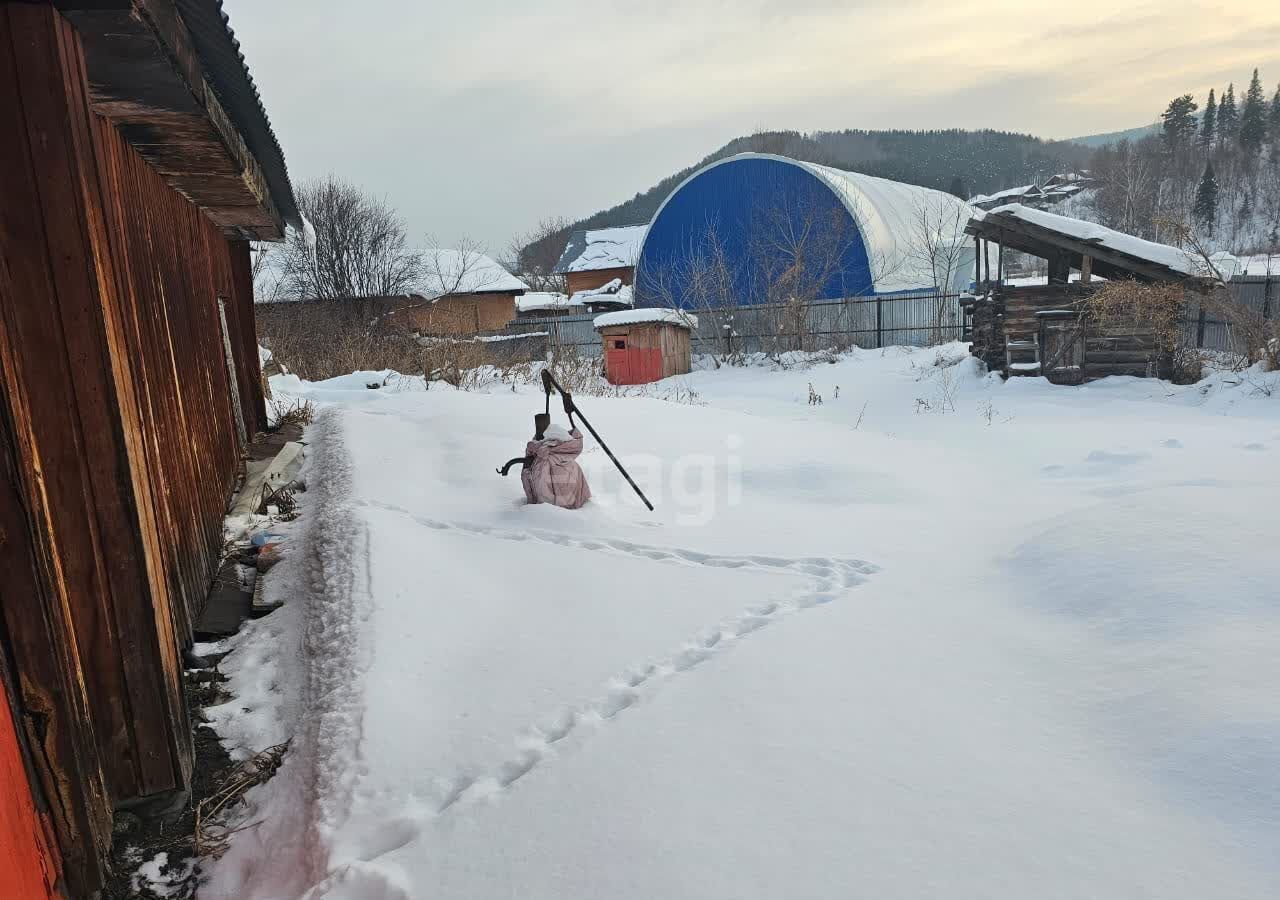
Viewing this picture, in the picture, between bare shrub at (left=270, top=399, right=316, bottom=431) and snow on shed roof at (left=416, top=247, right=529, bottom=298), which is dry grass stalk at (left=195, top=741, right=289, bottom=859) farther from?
snow on shed roof at (left=416, top=247, right=529, bottom=298)

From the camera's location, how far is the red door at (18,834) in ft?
5.47

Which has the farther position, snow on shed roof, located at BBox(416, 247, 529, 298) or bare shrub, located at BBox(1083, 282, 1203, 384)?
snow on shed roof, located at BBox(416, 247, 529, 298)


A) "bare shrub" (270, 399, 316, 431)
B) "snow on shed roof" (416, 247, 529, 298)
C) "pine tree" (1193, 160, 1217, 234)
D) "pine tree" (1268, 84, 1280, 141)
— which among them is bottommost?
"bare shrub" (270, 399, 316, 431)

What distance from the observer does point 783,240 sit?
2492 centimetres

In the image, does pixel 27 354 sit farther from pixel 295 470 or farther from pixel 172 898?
pixel 295 470

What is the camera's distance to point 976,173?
98.0 meters

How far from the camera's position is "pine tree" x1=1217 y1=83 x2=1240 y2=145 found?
71438 millimetres

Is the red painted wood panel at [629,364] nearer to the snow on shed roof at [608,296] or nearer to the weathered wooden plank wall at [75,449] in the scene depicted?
Answer: the weathered wooden plank wall at [75,449]

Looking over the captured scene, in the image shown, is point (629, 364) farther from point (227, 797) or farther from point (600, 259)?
point (600, 259)

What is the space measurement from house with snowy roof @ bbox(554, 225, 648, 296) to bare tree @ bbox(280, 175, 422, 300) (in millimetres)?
17476

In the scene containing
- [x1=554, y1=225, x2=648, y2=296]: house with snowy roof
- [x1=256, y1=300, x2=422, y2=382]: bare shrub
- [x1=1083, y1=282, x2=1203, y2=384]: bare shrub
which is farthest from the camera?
[x1=554, y1=225, x2=648, y2=296]: house with snowy roof

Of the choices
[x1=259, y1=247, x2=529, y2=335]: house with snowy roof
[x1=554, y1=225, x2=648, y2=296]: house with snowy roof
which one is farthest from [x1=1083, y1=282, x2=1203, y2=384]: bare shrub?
[x1=554, y1=225, x2=648, y2=296]: house with snowy roof

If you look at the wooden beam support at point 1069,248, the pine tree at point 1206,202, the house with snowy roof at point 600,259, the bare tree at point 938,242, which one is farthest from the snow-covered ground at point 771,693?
the pine tree at point 1206,202

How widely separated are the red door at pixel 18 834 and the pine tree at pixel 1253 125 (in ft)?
285
